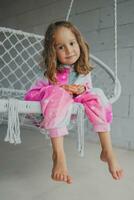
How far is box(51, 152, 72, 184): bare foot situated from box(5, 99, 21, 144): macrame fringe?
134mm

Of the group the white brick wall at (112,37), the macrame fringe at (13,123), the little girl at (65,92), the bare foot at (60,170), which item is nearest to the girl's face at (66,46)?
the little girl at (65,92)

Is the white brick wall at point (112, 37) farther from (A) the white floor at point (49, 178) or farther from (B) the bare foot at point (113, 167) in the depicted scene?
(B) the bare foot at point (113, 167)

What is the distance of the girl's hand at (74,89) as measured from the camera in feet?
2.82

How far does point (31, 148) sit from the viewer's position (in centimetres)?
183

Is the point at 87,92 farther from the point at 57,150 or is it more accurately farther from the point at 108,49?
the point at 108,49

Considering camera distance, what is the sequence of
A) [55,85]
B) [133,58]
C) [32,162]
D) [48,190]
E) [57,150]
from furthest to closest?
[133,58] → [32,162] → [48,190] → [55,85] → [57,150]

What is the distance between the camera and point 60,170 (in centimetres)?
72

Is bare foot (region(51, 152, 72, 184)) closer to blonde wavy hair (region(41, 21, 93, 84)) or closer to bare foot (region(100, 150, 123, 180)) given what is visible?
bare foot (region(100, 150, 123, 180))

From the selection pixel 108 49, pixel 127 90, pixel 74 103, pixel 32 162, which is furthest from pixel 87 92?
pixel 108 49

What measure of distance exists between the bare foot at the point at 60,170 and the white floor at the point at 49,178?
0.34 m

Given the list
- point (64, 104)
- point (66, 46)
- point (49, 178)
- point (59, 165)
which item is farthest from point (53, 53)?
point (49, 178)

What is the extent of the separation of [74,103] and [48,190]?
0.45m

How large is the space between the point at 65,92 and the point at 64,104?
45mm

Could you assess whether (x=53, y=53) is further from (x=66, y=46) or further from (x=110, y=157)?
(x=110, y=157)
